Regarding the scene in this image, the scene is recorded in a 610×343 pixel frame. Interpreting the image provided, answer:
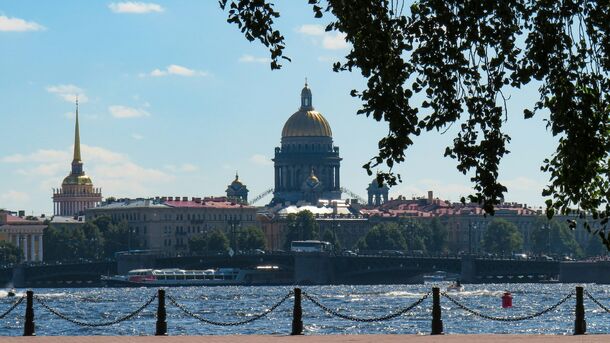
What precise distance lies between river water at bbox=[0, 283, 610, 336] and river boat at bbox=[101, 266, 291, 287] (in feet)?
97.4

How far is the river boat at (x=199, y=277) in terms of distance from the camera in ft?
469

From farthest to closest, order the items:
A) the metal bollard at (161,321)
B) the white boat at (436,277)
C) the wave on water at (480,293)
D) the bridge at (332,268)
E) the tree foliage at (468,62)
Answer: the white boat at (436,277)
the bridge at (332,268)
the wave on water at (480,293)
the metal bollard at (161,321)
the tree foliage at (468,62)

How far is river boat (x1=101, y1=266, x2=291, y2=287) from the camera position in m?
143

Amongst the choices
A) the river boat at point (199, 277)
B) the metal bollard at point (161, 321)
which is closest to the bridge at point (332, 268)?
the river boat at point (199, 277)

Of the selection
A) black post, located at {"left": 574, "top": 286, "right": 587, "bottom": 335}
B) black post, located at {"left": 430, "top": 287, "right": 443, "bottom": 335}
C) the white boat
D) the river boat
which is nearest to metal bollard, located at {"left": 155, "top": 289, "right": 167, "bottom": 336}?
black post, located at {"left": 430, "top": 287, "right": 443, "bottom": 335}

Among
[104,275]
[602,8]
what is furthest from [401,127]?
[104,275]

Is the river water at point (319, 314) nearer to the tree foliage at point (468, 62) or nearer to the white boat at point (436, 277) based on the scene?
the tree foliage at point (468, 62)

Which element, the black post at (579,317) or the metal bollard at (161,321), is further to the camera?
the metal bollard at (161,321)

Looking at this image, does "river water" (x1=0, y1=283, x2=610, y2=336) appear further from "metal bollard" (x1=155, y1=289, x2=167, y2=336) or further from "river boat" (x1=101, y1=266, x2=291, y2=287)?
"river boat" (x1=101, y1=266, x2=291, y2=287)

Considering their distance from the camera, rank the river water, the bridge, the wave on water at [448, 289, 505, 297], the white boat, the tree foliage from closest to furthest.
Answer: the tree foliage
the river water
the wave on water at [448, 289, 505, 297]
the bridge
the white boat

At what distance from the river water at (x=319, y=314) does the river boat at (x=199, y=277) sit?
29696mm

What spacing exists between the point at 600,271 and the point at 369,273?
16892 millimetres

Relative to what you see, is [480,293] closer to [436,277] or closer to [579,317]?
[436,277]

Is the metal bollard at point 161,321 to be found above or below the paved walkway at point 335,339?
above
